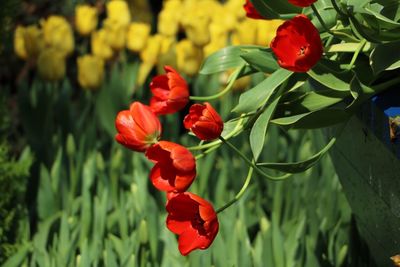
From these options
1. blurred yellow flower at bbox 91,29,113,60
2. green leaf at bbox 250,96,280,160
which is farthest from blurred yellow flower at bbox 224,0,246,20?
green leaf at bbox 250,96,280,160

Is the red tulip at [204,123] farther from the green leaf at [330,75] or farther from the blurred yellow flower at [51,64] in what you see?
the blurred yellow flower at [51,64]

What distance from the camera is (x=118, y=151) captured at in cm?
301

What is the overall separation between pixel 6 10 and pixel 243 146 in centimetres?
88

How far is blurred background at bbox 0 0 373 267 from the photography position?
7.57 ft

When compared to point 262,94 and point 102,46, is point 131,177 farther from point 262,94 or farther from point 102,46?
point 262,94

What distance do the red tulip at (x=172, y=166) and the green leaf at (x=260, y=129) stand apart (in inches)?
4.8

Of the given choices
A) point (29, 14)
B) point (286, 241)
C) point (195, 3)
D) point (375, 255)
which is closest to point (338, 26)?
point (375, 255)

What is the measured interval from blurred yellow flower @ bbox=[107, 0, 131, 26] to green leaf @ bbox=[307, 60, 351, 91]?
5.90 ft

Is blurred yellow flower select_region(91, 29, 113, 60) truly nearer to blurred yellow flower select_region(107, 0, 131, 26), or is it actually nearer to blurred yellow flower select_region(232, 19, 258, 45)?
blurred yellow flower select_region(107, 0, 131, 26)

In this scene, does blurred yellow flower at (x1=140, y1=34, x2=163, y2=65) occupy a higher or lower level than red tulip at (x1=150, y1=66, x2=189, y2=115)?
lower

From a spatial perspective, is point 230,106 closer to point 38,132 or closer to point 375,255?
point 38,132

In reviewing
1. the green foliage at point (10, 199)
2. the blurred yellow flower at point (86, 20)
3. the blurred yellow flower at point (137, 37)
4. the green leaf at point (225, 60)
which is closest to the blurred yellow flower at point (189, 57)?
the blurred yellow flower at point (137, 37)

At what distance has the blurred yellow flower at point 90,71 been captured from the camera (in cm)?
322

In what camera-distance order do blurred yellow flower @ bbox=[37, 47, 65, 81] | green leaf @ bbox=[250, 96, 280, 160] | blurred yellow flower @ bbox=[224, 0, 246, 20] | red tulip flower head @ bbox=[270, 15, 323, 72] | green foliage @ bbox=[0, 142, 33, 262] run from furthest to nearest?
blurred yellow flower @ bbox=[224, 0, 246, 20]
blurred yellow flower @ bbox=[37, 47, 65, 81]
green foliage @ bbox=[0, 142, 33, 262]
green leaf @ bbox=[250, 96, 280, 160]
red tulip flower head @ bbox=[270, 15, 323, 72]
